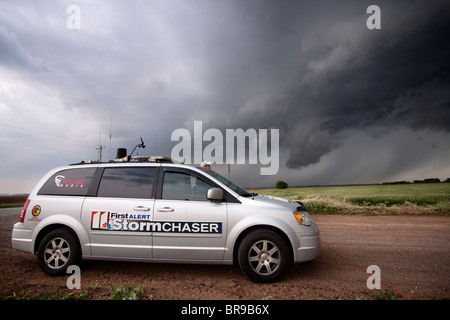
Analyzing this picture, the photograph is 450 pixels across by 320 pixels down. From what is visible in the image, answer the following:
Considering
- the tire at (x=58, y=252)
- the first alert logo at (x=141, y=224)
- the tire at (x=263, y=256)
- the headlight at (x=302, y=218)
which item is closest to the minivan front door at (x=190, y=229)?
the first alert logo at (x=141, y=224)

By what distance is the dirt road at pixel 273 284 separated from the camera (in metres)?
3.26

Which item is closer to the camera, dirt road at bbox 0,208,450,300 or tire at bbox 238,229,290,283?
dirt road at bbox 0,208,450,300

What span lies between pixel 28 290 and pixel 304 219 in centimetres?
443

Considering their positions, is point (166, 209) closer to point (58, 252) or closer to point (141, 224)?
point (141, 224)

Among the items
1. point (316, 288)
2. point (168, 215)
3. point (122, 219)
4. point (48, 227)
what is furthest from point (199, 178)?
point (48, 227)

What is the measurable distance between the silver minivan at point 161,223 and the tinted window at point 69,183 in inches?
0.8

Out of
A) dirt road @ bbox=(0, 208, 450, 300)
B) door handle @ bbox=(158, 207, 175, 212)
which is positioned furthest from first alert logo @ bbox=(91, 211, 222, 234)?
dirt road @ bbox=(0, 208, 450, 300)

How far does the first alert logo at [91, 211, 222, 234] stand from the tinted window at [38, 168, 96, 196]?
2.15 ft

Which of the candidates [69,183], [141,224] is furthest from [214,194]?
[69,183]

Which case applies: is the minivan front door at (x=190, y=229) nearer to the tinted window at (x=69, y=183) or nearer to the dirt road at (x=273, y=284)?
the dirt road at (x=273, y=284)

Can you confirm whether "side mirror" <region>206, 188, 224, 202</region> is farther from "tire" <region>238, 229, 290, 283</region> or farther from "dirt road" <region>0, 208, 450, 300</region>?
"dirt road" <region>0, 208, 450, 300</region>

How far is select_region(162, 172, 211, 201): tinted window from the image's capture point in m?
3.96

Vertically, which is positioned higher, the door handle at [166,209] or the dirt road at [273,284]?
the door handle at [166,209]

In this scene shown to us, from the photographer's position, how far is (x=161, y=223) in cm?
382
